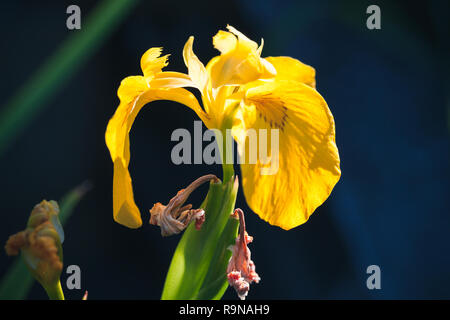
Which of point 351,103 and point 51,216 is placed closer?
point 51,216

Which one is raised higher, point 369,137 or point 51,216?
point 369,137

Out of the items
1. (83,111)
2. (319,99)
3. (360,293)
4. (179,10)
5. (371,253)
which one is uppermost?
(179,10)

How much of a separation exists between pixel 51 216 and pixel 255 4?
91 centimetres

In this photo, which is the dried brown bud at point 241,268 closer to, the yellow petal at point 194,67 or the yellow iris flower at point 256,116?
the yellow iris flower at point 256,116

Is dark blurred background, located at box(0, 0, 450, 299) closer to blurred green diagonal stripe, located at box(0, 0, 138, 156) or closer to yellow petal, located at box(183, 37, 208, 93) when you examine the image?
blurred green diagonal stripe, located at box(0, 0, 138, 156)

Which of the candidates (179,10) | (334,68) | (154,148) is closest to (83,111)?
(154,148)

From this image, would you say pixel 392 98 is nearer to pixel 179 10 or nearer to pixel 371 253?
pixel 371 253

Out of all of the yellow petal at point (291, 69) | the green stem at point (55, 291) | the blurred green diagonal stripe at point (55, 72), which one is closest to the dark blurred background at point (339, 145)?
the blurred green diagonal stripe at point (55, 72)

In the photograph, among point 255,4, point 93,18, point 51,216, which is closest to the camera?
point 51,216

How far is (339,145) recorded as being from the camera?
4.06 feet

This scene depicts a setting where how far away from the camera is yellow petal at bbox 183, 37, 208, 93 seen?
56cm

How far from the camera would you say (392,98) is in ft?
4.02

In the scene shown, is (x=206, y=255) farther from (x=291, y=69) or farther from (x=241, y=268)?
(x=291, y=69)

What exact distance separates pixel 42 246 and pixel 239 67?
302 millimetres
